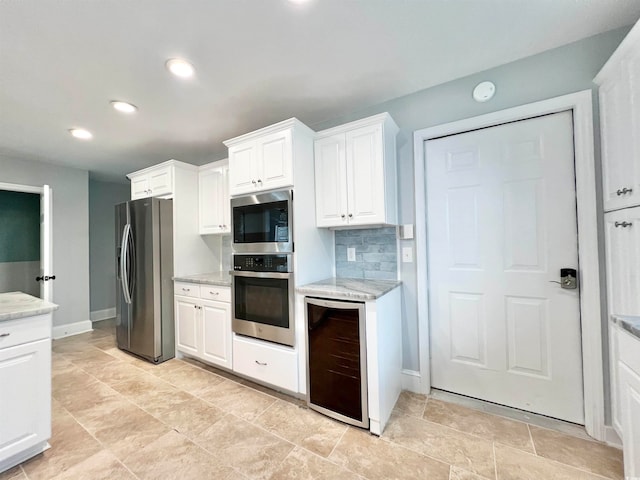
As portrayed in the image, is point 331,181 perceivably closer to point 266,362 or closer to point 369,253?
point 369,253

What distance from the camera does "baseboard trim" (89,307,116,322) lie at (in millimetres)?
4723

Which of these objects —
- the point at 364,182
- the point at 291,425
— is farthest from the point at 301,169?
the point at 291,425

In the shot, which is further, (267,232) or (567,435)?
(267,232)

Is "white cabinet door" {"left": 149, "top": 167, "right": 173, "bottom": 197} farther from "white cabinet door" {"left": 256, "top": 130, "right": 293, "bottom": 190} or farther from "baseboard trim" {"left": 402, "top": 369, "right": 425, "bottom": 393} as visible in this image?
"baseboard trim" {"left": 402, "top": 369, "right": 425, "bottom": 393}

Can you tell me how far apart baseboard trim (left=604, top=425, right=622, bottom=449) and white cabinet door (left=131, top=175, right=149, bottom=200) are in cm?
448

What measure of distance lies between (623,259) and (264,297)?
227cm

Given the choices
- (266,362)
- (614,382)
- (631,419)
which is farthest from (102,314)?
(614,382)

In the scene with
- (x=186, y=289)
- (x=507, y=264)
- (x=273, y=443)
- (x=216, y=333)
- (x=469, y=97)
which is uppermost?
(x=469, y=97)

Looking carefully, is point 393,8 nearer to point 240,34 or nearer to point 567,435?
point 240,34

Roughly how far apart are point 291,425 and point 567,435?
1758mm

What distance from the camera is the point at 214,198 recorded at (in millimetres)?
3070

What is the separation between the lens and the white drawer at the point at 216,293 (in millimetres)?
2514

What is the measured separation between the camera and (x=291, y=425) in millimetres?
1837

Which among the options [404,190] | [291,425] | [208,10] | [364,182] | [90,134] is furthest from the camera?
[90,134]
